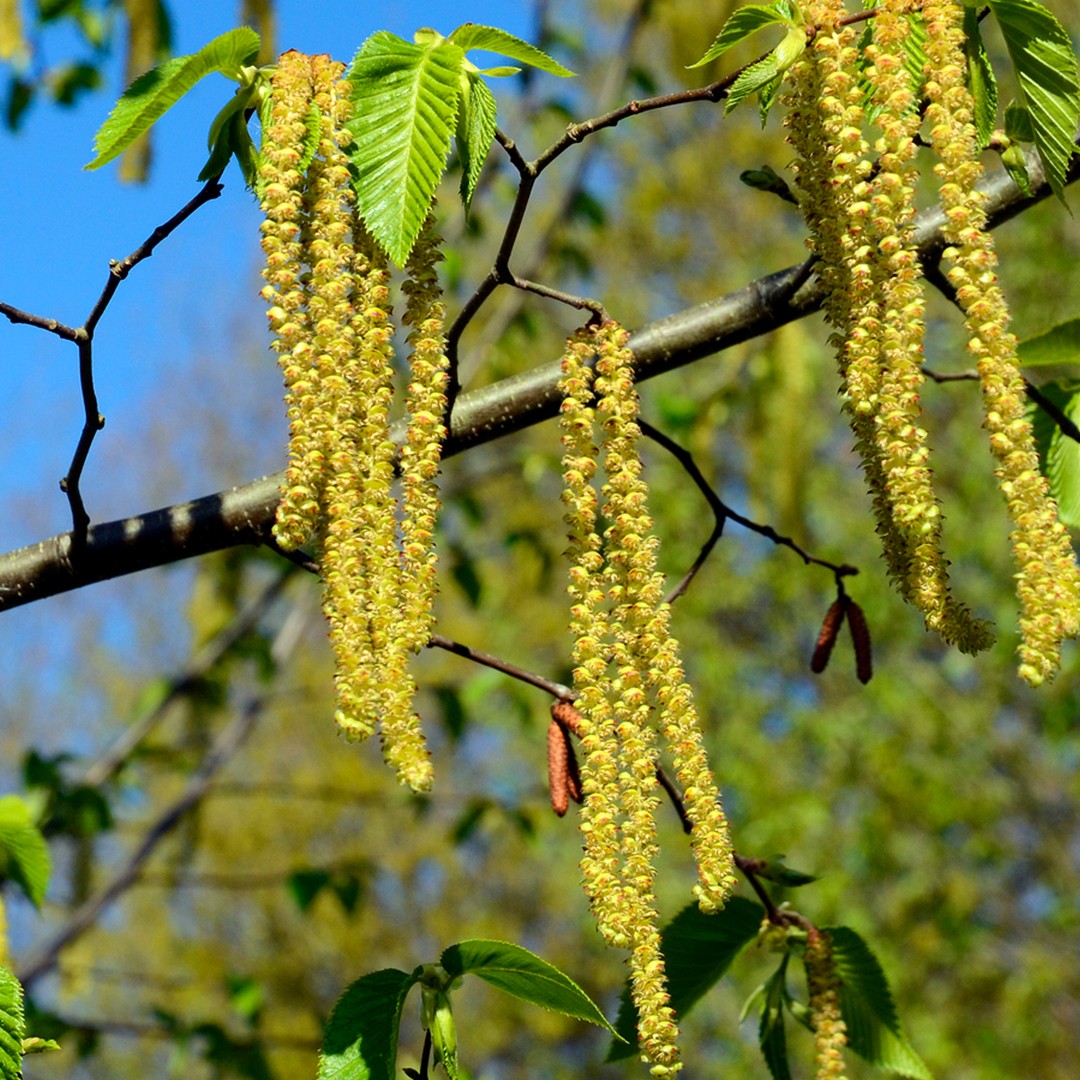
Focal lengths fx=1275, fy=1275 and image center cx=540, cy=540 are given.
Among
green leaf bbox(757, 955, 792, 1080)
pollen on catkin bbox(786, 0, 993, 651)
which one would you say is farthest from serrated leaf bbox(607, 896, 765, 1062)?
pollen on catkin bbox(786, 0, 993, 651)

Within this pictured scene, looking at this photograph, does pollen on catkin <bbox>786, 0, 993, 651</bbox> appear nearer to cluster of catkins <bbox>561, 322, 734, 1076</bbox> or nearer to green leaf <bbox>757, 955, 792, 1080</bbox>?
cluster of catkins <bbox>561, 322, 734, 1076</bbox>

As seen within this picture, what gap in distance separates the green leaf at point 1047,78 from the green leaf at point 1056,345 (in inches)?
20.2

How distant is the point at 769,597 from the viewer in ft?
34.8

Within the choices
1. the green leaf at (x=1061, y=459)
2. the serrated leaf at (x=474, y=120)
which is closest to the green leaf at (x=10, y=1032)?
the serrated leaf at (x=474, y=120)

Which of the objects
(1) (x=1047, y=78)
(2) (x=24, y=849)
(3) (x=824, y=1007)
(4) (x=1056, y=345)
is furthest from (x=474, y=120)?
(2) (x=24, y=849)

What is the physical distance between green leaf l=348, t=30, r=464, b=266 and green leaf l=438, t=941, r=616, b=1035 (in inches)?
24.7

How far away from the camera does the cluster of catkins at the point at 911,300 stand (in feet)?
3.51

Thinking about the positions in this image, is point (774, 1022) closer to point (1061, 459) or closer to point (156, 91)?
point (1061, 459)

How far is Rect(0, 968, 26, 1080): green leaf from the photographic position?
1.02 m

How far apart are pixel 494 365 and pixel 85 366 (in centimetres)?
342

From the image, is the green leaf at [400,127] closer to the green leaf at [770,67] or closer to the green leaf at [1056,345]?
the green leaf at [770,67]

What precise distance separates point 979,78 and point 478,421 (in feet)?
2.21

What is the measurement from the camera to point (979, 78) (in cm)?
123

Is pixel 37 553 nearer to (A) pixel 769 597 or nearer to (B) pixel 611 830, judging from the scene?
(B) pixel 611 830
